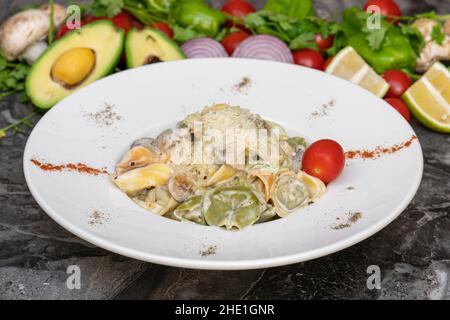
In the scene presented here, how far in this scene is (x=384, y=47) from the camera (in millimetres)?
3861

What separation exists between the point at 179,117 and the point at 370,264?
1.11 metres

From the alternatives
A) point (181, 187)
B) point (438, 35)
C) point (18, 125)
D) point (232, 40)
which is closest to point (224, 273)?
point (181, 187)

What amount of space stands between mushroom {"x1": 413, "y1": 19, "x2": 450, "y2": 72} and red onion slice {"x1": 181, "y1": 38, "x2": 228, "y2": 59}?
44.2 inches

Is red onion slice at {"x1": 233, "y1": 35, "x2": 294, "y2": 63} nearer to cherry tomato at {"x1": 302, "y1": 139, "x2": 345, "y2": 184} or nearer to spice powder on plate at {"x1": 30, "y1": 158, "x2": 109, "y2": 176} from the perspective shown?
cherry tomato at {"x1": 302, "y1": 139, "x2": 345, "y2": 184}

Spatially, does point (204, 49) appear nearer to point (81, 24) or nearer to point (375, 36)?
point (81, 24)

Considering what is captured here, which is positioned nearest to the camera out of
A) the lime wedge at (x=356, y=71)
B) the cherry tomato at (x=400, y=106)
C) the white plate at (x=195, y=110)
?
the white plate at (x=195, y=110)

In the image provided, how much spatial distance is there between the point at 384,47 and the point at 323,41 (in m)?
0.40

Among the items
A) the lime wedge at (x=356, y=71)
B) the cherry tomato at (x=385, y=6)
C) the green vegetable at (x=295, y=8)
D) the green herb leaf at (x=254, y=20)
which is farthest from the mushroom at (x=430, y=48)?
the green herb leaf at (x=254, y=20)

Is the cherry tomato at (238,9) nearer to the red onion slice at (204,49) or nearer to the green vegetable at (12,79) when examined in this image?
the red onion slice at (204,49)

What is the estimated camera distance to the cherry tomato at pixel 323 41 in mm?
4109

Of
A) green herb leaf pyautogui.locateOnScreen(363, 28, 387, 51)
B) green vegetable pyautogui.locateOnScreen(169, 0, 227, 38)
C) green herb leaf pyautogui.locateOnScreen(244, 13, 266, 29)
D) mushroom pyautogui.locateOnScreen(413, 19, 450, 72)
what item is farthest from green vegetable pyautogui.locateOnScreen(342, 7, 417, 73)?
green vegetable pyautogui.locateOnScreen(169, 0, 227, 38)

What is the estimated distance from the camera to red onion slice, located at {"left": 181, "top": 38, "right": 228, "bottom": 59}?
3.96 meters

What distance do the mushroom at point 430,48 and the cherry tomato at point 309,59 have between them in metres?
0.56

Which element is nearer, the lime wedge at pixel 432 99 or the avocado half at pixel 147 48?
the lime wedge at pixel 432 99
